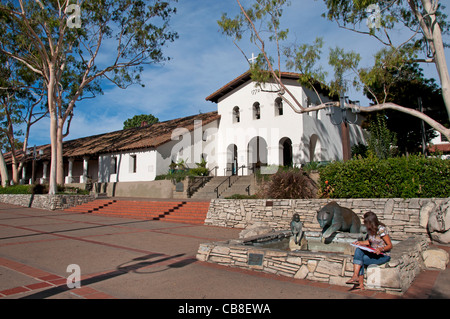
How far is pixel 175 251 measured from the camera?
793 centimetres

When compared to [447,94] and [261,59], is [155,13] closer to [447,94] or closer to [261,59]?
[261,59]

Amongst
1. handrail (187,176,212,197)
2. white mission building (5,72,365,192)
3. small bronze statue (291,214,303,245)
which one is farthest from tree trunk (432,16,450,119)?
handrail (187,176,212,197)

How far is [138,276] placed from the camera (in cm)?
561

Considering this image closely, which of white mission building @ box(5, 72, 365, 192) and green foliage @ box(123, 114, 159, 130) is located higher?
green foliage @ box(123, 114, 159, 130)

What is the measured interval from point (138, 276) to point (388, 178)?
Answer: 861 centimetres

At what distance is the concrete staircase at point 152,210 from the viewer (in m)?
14.9

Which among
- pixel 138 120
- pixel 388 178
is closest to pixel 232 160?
pixel 388 178

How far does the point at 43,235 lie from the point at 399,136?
72.1ft

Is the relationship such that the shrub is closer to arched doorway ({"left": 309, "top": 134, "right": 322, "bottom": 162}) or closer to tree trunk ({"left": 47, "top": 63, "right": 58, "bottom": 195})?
arched doorway ({"left": 309, "top": 134, "right": 322, "bottom": 162})

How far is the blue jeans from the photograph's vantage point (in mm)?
4836

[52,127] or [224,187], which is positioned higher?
[52,127]

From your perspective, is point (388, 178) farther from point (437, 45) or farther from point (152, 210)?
point (152, 210)

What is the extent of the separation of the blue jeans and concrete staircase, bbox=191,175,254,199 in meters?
14.0
